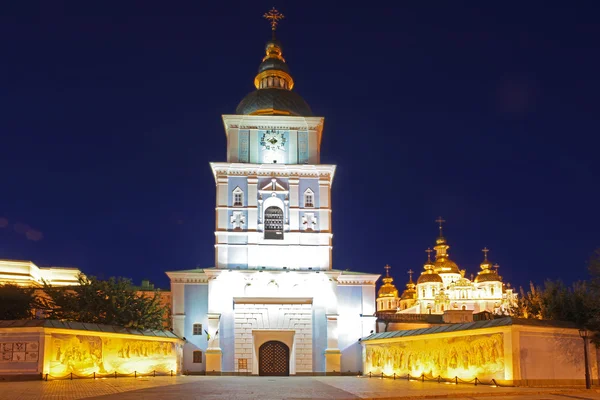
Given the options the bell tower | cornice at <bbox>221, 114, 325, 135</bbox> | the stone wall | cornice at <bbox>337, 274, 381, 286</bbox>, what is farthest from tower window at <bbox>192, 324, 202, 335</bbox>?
cornice at <bbox>221, 114, 325, 135</bbox>

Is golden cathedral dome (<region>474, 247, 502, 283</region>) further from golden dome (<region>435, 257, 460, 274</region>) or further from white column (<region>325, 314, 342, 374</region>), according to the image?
white column (<region>325, 314, 342, 374</region>)

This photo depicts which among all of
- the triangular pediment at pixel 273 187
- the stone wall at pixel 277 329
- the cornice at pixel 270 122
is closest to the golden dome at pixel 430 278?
the cornice at pixel 270 122

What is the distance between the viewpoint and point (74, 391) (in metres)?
22.0

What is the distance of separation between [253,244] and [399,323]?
10.9 metres

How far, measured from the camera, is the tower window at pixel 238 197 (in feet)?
149

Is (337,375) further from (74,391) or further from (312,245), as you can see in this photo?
(74,391)

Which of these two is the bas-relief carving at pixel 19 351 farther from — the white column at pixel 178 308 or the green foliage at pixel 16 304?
the white column at pixel 178 308

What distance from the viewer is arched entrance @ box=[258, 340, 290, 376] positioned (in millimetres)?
42719

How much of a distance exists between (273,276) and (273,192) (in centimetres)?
561

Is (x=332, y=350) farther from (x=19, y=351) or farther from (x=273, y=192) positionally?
(x=19, y=351)

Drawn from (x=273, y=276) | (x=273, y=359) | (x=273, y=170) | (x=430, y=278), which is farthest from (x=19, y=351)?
(x=430, y=278)

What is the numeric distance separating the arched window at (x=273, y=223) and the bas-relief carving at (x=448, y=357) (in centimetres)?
1061

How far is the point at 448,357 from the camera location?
1212 inches

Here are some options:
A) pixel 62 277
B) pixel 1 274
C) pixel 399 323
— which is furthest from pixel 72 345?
pixel 62 277
